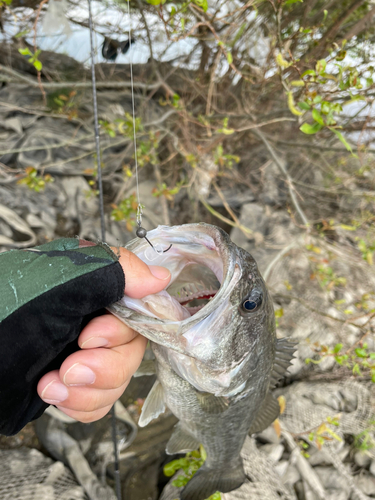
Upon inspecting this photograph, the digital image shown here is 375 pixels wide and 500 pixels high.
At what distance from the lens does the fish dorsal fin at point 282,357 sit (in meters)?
1.32

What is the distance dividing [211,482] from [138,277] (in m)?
1.36

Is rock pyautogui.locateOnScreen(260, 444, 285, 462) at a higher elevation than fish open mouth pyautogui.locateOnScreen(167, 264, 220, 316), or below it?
below

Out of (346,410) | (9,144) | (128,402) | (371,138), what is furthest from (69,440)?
(371,138)

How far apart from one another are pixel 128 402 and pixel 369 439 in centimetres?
216

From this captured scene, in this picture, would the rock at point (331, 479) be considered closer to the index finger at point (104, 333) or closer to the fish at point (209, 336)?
the fish at point (209, 336)

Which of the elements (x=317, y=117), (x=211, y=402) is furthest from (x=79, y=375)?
(x=317, y=117)

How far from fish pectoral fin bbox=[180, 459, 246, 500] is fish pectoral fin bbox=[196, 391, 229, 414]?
0.60m

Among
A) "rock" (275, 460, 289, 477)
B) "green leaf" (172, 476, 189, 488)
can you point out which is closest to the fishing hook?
"green leaf" (172, 476, 189, 488)

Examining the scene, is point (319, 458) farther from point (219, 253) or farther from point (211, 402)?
point (219, 253)

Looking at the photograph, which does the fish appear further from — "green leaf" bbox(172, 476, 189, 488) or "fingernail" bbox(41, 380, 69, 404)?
"green leaf" bbox(172, 476, 189, 488)

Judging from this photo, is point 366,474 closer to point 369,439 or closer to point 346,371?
point 369,439

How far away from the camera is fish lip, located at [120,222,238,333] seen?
2.80 feet

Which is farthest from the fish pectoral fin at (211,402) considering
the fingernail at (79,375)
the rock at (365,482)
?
the rock at (365,482)

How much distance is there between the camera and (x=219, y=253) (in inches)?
35.8
